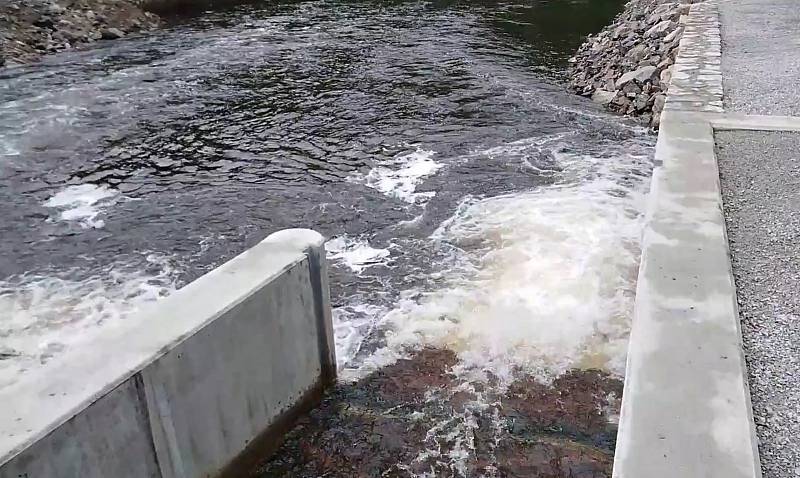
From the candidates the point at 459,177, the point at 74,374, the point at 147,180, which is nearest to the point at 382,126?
the point at 459,177

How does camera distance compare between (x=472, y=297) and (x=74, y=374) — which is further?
(x=472, y=297)

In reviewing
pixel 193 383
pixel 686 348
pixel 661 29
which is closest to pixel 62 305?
pixel 193 383

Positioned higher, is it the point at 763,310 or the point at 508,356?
the point at 763,310

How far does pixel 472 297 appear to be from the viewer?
5941 millimetres

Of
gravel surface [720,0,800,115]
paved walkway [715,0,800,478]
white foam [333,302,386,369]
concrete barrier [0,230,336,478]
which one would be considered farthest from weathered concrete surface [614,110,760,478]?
gravel surface [720,0,800,115]

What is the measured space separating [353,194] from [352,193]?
37 mm

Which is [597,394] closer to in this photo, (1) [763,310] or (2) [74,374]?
(1) [763,310]

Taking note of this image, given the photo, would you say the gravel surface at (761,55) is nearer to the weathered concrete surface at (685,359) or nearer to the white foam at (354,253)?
the weathered concrete surface at (685,359)

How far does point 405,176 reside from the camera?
349 inches

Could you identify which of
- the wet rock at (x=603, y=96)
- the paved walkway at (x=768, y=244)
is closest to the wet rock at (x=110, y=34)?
the wet rock at (x=603, y=96)

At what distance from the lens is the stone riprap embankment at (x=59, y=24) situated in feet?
52.2

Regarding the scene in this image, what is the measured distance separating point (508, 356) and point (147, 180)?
594 cm

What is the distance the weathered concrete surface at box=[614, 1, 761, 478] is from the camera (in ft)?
8.17

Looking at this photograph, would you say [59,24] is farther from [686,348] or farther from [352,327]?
[686,348]
